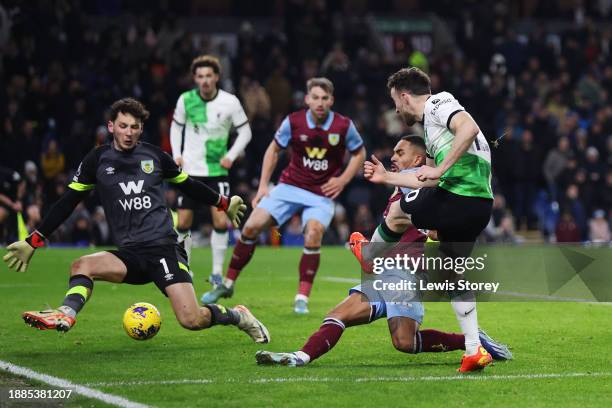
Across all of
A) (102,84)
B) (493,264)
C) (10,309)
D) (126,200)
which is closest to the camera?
(126,200)

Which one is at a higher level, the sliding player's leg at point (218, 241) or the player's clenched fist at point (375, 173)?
the player's clenched fist at point (375, 173)

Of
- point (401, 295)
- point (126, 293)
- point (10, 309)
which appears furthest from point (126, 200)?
point (126, 293)

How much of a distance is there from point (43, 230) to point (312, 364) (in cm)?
247

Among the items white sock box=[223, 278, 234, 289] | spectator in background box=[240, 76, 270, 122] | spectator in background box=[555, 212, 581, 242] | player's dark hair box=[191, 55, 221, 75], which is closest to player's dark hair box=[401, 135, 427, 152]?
white sock box=[223, 278, 234, 289]

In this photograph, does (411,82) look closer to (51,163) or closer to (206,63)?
(206,63)

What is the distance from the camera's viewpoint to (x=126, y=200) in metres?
9.69

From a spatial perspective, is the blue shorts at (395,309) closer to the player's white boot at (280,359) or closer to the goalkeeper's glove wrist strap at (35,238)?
the player's white boot at (280,359)

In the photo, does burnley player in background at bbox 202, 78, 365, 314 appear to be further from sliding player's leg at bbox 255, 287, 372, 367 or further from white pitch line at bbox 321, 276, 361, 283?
sliding player's leg at bbox 255, 287, 372, 367

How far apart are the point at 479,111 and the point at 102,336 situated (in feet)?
58.4

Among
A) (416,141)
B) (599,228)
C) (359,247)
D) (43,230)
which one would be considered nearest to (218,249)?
(43,230)

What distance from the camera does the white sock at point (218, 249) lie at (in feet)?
48.5

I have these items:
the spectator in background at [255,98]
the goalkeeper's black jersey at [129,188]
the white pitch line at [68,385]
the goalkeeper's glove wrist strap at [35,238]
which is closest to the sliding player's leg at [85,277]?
the goalkeeper's black jersey at [129,188]

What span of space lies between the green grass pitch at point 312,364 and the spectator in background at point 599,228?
12.3m

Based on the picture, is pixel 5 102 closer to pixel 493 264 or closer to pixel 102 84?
pixel 102 84
